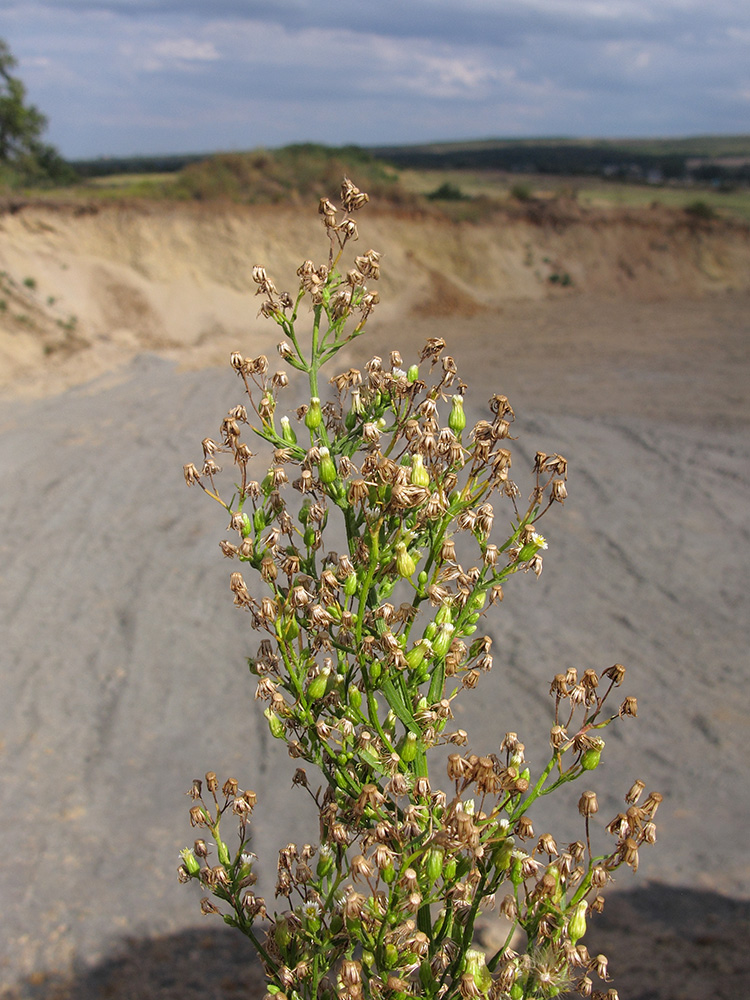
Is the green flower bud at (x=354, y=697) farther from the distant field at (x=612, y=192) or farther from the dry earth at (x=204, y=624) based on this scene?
the distant field at (x=612, y=192)

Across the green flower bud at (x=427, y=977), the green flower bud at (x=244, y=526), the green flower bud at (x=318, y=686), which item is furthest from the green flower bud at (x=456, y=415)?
the green flower bud at (x=427, y=977)

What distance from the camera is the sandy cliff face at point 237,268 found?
792 inches

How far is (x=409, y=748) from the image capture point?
188 centimetres

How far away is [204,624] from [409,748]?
799 centimetres

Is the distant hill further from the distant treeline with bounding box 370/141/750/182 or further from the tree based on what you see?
the tree

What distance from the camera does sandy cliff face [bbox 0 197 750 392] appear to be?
66.0 feet

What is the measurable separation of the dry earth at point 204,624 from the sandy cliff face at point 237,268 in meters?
0.16

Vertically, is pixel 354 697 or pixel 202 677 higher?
pixel 354 697

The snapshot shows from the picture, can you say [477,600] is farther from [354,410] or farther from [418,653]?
[354,410]

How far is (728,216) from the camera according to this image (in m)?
36.0

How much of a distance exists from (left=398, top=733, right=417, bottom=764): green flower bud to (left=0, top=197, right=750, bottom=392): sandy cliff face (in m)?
17.3

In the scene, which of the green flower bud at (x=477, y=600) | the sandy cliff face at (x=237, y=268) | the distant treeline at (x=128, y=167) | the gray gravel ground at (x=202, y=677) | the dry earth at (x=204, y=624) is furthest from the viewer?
the distant treeline at (x=128, y=167)

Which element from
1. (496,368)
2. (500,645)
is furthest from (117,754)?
(496,368)

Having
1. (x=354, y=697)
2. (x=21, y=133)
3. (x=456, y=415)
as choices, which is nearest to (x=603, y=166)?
(x=21, y=133)
